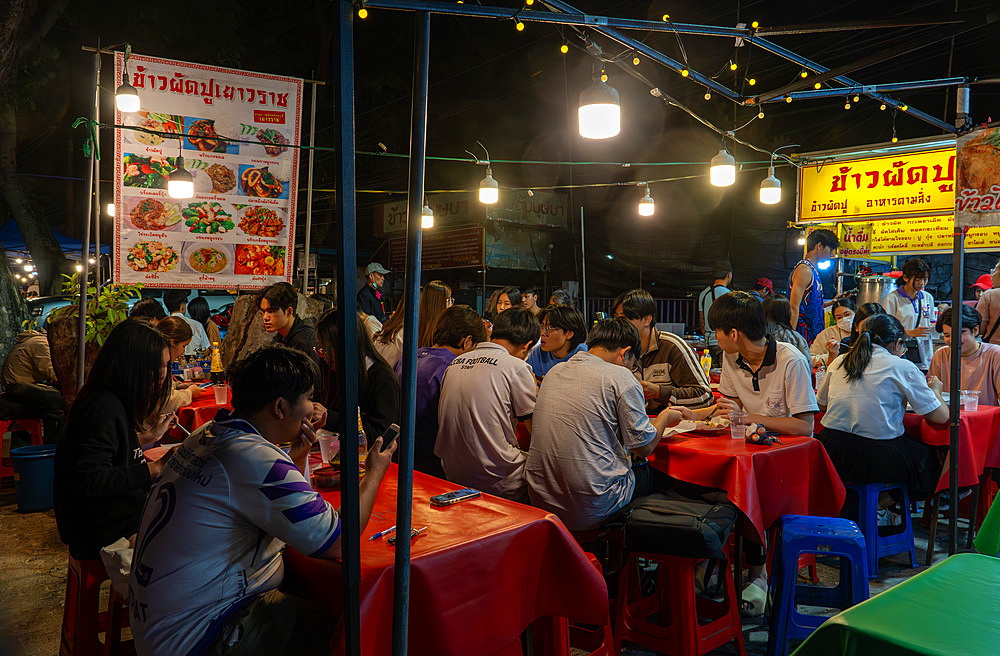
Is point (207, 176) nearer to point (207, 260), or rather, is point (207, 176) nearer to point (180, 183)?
point (180, 183)

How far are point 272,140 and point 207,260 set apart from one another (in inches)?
53.2

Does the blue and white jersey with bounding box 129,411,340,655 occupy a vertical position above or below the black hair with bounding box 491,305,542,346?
below

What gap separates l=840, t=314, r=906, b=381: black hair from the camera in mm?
4609

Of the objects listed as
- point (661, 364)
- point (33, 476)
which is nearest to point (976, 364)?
point (661, 364)

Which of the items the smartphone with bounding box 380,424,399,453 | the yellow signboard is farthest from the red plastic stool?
the yellow signboard

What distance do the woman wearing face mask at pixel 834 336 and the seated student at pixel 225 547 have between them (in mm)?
6567

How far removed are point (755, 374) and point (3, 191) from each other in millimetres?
13545

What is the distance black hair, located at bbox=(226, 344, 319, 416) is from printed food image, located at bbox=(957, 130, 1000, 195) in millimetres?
3943

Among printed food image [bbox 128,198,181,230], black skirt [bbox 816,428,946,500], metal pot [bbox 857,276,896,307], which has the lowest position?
black skirt [bbox 816,428,946,500]

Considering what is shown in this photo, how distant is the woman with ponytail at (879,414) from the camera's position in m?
4.54

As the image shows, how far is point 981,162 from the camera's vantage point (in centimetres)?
374

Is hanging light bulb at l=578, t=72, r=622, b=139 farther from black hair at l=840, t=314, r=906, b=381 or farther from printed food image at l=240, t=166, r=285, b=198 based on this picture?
printed food image at l=240, t=166, r=285, b=198

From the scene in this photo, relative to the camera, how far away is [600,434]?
3.44 metres

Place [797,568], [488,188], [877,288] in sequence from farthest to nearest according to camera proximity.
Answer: [488,188] → [877,288] → [797,568]
